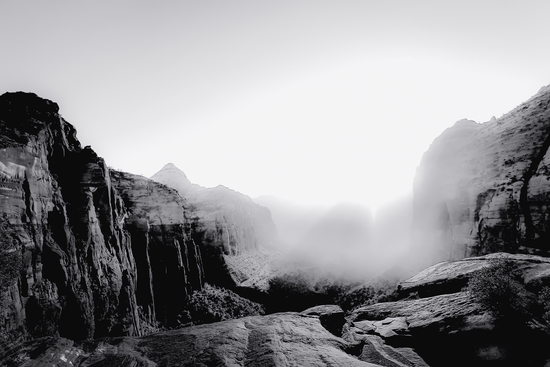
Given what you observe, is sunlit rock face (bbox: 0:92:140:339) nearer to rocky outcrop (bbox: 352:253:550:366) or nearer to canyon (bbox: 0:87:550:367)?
canyon (bbox: 0:87:550:367)

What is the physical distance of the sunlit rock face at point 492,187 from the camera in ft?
85.8

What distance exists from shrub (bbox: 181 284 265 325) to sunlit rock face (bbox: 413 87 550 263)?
113 feet

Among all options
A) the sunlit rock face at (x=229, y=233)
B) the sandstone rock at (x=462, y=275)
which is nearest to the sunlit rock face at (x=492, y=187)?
the sandstone rock at (x=462, y=275)

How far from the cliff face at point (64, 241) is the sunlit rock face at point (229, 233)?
13.9 m

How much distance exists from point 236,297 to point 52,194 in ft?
112

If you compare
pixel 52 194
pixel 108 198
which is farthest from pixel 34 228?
pixel 108 198

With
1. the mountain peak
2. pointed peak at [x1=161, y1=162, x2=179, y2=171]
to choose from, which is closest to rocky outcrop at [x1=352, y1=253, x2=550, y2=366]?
the mountain peak

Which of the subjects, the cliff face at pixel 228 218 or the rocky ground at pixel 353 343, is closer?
the rocky ground at pixel 353 343

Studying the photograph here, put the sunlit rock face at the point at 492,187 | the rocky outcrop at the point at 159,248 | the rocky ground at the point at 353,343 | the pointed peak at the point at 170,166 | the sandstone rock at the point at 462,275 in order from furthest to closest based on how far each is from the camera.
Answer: the pointed peak at the point at 170,166 → the rocky outcrop at the point at 159,248 → the sunlit rock face at the point at 492,187 → the sandstone rock at the point at 462,275 → the rocky ground at the point at 353,343

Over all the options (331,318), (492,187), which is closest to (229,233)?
(331,318)

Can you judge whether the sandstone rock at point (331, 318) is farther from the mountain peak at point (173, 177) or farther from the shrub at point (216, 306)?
the mountain peak at point (173, 177)

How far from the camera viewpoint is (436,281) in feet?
74.0

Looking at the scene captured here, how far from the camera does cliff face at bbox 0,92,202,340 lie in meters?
17.4

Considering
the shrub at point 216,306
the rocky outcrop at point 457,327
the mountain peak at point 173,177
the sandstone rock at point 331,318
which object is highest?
the mountain peak at point 173,177
